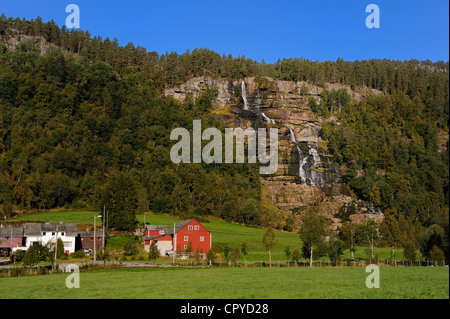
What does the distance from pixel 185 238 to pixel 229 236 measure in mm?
13196

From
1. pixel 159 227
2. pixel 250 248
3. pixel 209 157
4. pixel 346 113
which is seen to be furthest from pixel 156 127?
pixel 346 113

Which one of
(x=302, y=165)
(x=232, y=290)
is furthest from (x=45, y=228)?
(x=302, y=165)

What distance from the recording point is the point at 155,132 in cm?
13088

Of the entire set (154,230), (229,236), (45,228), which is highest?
(45,228)

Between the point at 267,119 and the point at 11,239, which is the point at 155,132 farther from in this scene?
the point at 11,239

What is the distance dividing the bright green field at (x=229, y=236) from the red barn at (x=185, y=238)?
2220mm

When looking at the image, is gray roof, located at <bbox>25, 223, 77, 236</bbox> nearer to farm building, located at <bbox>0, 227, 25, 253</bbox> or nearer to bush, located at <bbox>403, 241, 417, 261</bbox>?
farm building, located at <bbox>0, 227, 25, 253</bbox>

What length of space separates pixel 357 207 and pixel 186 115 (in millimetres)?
63241

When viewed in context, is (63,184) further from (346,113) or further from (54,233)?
(346,113)

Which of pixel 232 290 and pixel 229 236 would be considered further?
pixel 229 236

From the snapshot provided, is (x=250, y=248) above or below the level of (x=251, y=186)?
below

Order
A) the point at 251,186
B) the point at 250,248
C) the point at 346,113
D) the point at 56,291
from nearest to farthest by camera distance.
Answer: the point at 56,291 < the point at 250,248 < the point at 251,186 < the point at 346,113

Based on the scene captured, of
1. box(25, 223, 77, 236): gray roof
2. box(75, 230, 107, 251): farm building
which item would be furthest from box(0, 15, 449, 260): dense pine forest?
box(25, 223, 77, 236): gray roof

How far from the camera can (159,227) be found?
7850 cm
